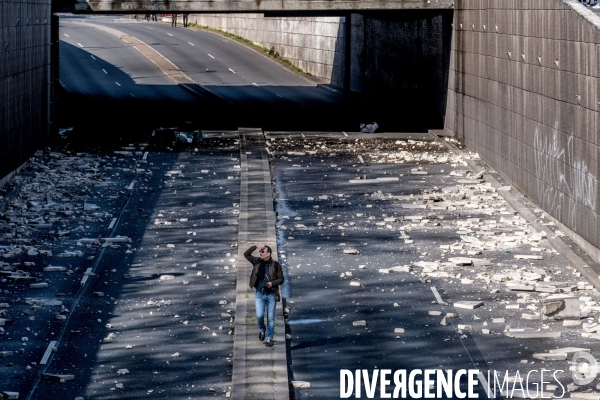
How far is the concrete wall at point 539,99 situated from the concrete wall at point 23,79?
15.8 meters

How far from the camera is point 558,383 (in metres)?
15.1

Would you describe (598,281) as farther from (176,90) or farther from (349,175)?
(176,90)

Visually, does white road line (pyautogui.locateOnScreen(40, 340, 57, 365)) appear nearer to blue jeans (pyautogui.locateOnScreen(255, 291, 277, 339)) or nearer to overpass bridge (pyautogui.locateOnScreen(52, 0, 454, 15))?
blue jeans (pyautogui.locateOnScreen(255, 291, 277, 339))

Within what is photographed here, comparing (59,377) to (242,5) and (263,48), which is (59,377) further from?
(263,48)

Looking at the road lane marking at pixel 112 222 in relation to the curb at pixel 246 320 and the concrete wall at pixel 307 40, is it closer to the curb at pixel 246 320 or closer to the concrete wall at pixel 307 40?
the curb at pixel 246 320

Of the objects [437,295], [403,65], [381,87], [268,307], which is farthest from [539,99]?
[381,87]

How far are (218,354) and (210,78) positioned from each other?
55098 millimetres

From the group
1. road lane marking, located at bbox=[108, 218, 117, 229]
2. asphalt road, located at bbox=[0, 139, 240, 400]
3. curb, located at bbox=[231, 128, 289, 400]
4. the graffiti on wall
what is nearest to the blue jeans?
curb, located at bbox=[231, 128, 289, 400]

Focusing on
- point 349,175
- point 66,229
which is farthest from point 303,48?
point 66,229

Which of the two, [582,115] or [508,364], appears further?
[582,115]

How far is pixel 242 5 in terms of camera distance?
138 feet

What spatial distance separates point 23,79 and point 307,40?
1605 inches

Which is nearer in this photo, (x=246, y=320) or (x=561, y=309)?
(x=246, y=320)

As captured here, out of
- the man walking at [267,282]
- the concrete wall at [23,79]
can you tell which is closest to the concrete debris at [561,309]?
the man walking at [267,282]
